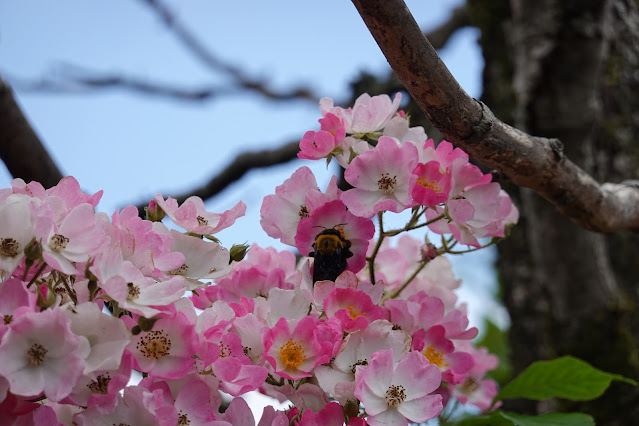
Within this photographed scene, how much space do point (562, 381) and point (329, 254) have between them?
0.48m

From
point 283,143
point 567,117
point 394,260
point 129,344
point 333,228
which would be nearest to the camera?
point 129,344

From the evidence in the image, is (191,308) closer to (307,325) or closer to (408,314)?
(307,325)

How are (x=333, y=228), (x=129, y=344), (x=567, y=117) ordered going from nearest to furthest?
(x=129, y=344), (x=333, y=228), (x=567, y=117)

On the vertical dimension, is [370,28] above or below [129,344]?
above

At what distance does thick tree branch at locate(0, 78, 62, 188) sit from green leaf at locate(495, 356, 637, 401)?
90cm

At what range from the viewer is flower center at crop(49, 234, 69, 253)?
0.56 m

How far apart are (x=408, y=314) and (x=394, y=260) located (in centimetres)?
23

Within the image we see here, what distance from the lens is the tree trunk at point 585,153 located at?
5.21 ft

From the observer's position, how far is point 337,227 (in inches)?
28.6

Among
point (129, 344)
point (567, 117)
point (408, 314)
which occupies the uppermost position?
point (567, 117)

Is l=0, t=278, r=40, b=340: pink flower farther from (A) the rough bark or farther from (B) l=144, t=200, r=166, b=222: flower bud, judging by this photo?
(A) the rough bark

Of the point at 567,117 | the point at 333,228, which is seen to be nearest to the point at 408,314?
the point at 333,228

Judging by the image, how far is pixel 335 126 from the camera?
76 cm

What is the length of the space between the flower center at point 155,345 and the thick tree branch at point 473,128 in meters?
0.34
